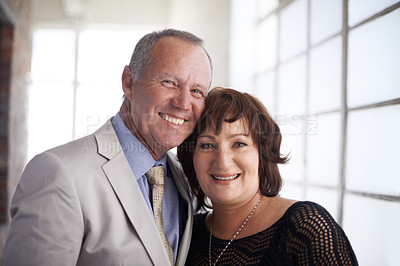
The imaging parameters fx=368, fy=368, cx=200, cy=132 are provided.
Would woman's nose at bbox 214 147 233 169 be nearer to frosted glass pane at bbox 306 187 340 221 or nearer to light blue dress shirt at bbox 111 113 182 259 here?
light blue dress shirt at bbox 111 113 182 259

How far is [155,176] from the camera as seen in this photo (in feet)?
5.08

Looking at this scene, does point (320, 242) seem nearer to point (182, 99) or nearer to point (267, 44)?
point (182, 99)

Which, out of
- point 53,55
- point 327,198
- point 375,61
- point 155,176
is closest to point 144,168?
point 155,176

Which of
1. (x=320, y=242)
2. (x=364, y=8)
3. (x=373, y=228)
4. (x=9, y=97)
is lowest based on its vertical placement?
(x=373, y=228)

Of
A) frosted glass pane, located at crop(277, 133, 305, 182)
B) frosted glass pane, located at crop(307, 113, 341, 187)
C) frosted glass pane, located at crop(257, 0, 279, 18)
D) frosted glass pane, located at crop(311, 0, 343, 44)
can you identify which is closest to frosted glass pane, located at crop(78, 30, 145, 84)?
frosted glass pane, located at crop(257, 0, 279, 18)

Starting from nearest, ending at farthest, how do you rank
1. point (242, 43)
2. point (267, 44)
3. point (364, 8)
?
point (364, 8), point (267, 44), point (242, 43)

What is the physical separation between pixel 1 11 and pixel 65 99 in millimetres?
3368

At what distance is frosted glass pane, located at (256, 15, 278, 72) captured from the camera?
3.58 meters

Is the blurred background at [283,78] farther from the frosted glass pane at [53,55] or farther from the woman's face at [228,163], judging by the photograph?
the woman's face at [228,163]

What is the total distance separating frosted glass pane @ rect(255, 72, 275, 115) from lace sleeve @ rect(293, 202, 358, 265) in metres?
2.24

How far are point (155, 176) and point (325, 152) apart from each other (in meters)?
1.38

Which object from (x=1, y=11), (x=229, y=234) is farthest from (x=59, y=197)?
(x=1, y=11)

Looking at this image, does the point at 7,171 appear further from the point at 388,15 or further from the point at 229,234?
the point at 388,15

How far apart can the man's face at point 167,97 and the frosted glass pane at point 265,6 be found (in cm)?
→ 224
